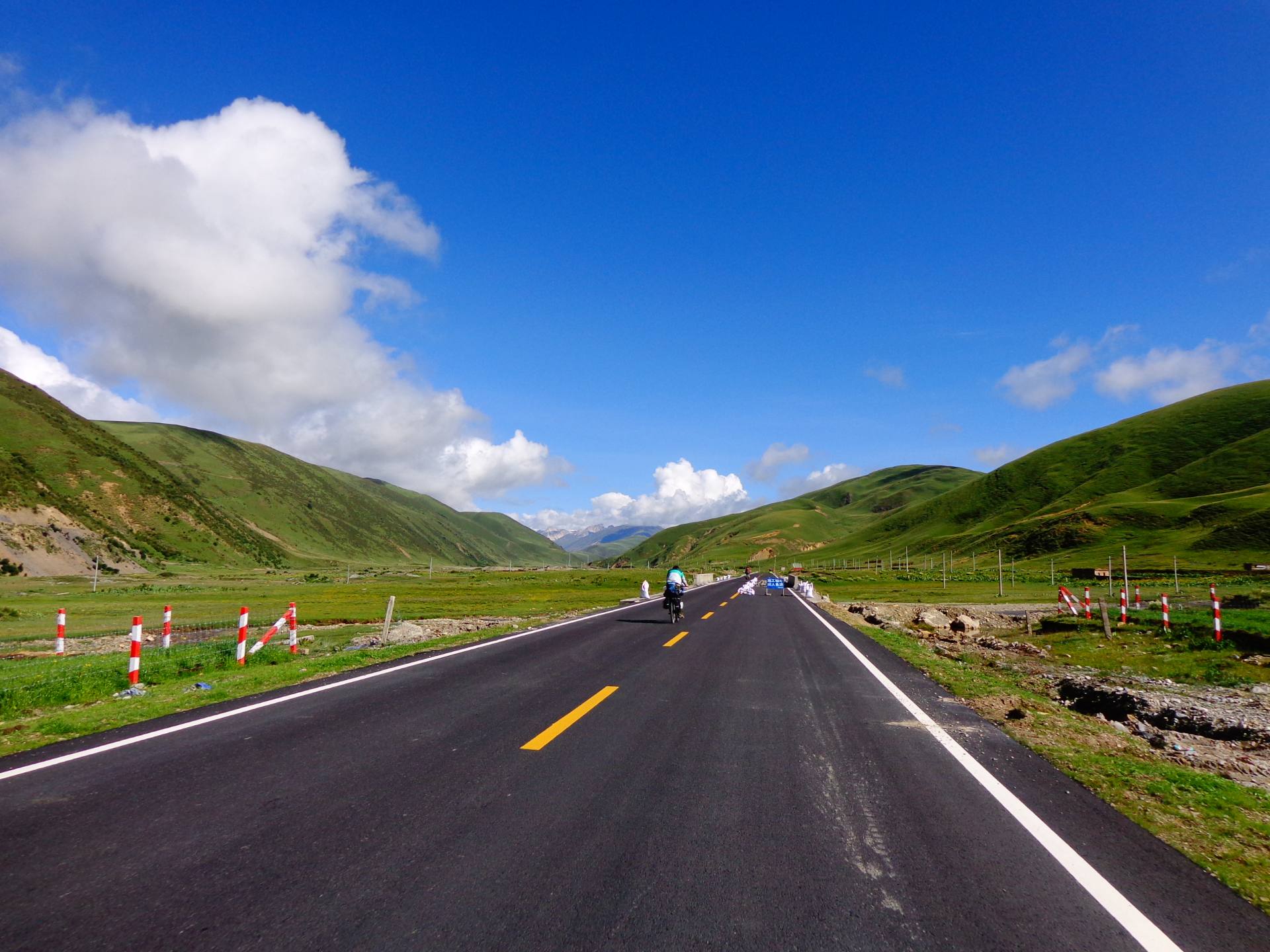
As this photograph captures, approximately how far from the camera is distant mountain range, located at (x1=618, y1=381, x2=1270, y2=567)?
9481 centimetres

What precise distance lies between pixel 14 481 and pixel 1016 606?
4572 inches

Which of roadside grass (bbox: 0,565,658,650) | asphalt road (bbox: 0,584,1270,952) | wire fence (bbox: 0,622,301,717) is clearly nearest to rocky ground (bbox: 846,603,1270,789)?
asphalt road (bbox: 0,584,1270,952)

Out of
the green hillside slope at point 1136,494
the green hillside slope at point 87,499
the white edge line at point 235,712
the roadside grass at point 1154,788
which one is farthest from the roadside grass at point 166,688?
the green hillside slope at point 1136,494

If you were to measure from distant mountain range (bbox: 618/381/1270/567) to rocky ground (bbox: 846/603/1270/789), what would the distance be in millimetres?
80932

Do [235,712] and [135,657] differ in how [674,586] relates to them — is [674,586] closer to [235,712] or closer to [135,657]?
[135,657]

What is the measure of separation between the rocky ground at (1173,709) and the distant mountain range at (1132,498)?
80.9 metres

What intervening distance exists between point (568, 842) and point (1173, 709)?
1140cm

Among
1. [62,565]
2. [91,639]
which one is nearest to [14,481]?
[62,565]

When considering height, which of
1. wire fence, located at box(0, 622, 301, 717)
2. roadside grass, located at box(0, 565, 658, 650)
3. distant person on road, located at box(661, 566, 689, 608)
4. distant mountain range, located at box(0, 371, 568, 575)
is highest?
distant mountain range, located at box(0, 371, 568, 575)

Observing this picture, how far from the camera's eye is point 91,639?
24672mm

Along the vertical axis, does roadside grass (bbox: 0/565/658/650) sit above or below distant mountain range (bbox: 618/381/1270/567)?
below

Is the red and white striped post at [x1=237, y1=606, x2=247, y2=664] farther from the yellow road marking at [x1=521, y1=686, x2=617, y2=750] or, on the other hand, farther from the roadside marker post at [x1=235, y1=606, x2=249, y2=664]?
the yellow road marking at [x1=521, y1=686, x2=617, y2=750]

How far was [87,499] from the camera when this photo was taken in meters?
100

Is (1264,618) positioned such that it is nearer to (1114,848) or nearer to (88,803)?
(1114,848)
